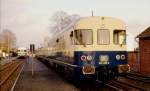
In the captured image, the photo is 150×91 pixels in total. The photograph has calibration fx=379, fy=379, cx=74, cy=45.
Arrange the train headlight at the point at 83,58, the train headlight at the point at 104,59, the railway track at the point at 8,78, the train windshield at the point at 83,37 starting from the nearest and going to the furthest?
the train headlight at the point at 83,58, the train headlight at the point at 104,59, the train windshield at the point at 83,37, the railway track at the point at 8,78

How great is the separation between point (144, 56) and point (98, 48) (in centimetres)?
1398

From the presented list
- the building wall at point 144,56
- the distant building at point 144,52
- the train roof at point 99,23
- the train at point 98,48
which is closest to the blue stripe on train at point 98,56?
the train at point 98,48

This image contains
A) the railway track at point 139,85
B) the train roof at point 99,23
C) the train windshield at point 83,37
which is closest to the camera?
the train windshield at point 83,37

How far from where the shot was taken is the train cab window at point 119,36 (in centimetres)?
1833

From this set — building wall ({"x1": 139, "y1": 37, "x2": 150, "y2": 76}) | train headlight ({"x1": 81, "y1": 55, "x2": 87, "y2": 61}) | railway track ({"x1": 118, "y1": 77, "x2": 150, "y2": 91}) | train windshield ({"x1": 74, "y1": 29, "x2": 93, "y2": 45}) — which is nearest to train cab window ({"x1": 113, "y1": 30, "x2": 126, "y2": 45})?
train windshield ({"x1": 74, "y1": 29, "x2": 93, "y2": 45})

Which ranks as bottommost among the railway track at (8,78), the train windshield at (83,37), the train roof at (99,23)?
the railway track at (8,78)

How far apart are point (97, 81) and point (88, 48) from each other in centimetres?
206

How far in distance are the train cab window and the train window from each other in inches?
15.0

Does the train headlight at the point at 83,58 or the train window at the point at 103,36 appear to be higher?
the train window at the point at 103,36

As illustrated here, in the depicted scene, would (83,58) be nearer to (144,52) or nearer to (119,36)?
(119,36)

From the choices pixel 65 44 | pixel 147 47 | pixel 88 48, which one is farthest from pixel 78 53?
pixel 147 47

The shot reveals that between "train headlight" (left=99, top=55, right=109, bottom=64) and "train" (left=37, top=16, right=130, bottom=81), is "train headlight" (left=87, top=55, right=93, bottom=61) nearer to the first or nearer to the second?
"train" (left=37, top=16, right=130, bottom=81)

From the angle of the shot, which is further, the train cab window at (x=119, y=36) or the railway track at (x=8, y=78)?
the railway track at (x=8, y=78)

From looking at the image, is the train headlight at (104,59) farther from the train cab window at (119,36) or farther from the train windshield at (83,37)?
the train cab window at (119,36)
